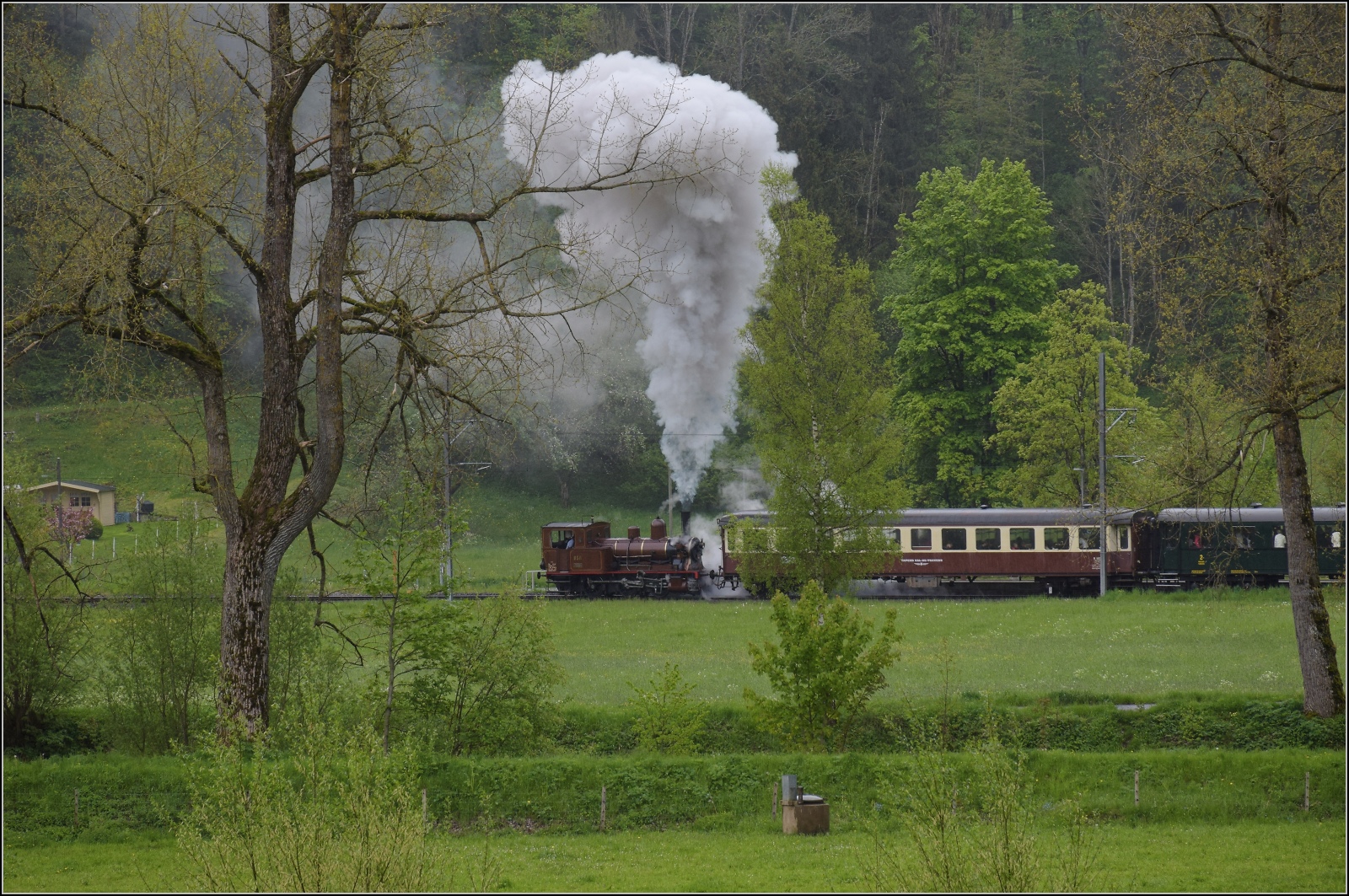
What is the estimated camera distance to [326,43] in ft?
37.6

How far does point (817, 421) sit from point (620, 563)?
25.9 ft

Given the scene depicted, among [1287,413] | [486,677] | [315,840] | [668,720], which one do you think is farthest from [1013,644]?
[315,840]

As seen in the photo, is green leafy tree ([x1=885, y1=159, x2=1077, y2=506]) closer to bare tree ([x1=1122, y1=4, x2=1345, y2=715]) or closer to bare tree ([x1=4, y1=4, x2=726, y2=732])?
bare tree ([x1=1122, y1=4, x2=1345, y2=715])

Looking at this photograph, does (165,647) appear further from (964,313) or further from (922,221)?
(922,221)

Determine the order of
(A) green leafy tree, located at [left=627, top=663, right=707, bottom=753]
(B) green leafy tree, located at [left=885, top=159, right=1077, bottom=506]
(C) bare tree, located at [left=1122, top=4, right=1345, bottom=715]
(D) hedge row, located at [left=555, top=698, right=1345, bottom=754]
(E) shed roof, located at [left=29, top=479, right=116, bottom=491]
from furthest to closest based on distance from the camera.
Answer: (E) shed roof, located at [left=29, top=479, right=116, bottom=491]
(B) green leafy tree, located at [left=885, top=159, right=1077, bottom=506]
(D) hedge row, located at [left=555, top=698, right=1345, bottom=754]
(A) green leafy tree, located at [left=627, top=663, right=707, bottom=753]
(C) bare tree, located at [left=1122, top=4, right=1345, bottom=715]

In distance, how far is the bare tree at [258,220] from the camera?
11.1 m

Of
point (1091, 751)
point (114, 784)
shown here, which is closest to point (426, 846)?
point (114, 784)

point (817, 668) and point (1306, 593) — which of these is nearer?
point (817, 668)

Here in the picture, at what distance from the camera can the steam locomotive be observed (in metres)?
30.6

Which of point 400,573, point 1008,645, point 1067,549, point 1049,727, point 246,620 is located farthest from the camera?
point 1067,549

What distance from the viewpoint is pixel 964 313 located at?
129 feet

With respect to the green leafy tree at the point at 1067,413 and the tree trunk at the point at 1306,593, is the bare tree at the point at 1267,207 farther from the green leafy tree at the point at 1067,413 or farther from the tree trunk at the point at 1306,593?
the green leafy tree at the point at 1067,413

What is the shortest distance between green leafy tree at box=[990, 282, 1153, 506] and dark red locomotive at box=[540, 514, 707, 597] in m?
9.74

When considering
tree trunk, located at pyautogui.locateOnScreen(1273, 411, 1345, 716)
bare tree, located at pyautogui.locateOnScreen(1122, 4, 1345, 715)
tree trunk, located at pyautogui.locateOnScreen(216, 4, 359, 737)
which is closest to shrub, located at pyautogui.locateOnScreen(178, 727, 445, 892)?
tree trunk, located at pyautogui.locateOnScreen(216, 4, 359, 737)
